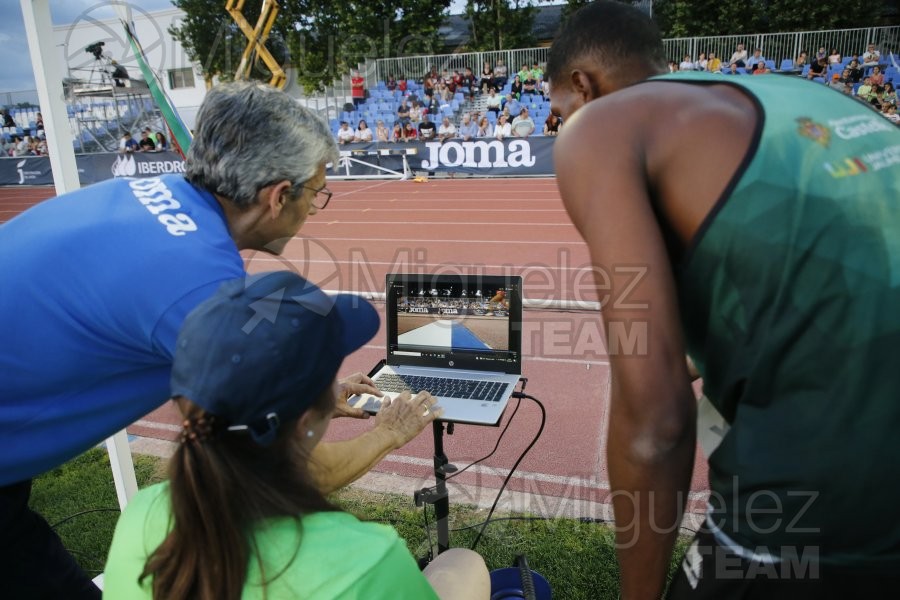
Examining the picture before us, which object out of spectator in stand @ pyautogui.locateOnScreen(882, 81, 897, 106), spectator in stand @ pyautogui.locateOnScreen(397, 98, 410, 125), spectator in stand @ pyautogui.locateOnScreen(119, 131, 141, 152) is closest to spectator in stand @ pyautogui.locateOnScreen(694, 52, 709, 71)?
spectator in stand @ pyautogui.locateOnScreen(882, 81, 897, 106)

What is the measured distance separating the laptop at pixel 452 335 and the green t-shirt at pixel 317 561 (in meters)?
1.27

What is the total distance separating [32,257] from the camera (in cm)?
139

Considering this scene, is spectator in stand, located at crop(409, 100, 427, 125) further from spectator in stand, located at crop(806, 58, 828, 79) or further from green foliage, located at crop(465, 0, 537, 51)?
spectator in stand, located at crop(806, 58, 828, 79)

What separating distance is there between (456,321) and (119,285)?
53.2 inches

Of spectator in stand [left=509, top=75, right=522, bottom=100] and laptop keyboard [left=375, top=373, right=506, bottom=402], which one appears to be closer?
laptop keyboard [left=375, top=373, right=506, bottom=402]

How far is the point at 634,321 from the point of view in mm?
1007

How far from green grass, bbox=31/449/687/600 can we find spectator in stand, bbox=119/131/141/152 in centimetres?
1629

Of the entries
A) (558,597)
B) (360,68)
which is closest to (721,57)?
(360,68)

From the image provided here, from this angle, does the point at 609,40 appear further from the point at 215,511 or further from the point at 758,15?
the point at 758,15

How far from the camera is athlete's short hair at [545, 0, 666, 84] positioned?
1.46 meters

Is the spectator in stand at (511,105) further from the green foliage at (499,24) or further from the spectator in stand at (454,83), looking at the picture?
the green foliage at (499,24)

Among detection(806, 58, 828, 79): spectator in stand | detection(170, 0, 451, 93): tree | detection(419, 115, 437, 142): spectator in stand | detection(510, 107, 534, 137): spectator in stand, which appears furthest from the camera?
detection(170, 0, 451, 93): tree

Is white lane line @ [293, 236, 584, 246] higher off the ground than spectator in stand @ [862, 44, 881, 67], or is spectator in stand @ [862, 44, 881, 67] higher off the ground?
spectator in stand @ [862, 44, 881, 67]

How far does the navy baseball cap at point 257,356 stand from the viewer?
0.97 metres
